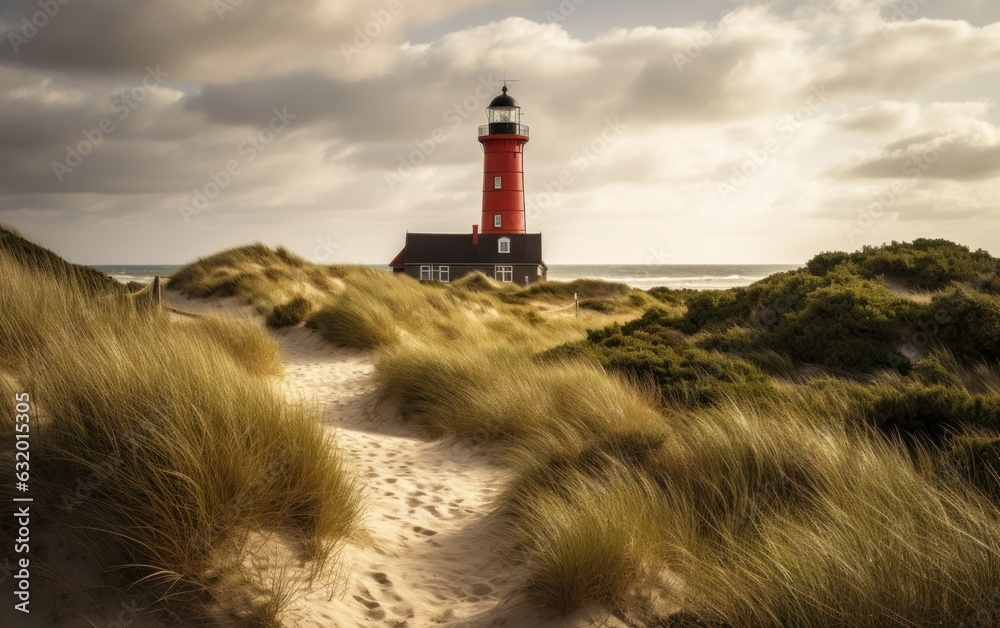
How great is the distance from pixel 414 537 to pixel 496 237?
122 ft

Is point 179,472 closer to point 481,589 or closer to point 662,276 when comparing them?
point 481,589

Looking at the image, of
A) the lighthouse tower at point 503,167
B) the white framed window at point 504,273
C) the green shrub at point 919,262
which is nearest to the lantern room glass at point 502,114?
the lighthouse tower at point 503,167

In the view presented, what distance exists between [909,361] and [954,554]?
20.6 feet

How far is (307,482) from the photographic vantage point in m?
3.92

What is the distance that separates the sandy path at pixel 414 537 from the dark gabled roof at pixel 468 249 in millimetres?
32870

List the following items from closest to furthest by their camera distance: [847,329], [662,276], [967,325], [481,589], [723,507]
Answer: [481,589]
[723,507]
[967,325]
[847,329]
[662,276]

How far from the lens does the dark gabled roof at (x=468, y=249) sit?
40.9 m

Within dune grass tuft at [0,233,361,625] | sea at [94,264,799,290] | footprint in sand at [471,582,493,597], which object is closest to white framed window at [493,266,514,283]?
sea at [94,264,799,290]

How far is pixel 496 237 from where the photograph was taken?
41219mm

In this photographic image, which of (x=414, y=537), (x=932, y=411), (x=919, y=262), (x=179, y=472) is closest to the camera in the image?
(x=179, y=472)

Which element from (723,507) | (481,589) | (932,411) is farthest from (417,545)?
(932,411)

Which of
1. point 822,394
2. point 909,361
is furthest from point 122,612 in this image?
point 909,361

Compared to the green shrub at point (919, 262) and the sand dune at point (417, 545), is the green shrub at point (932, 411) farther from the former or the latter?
the green shrub at point (919, 262)

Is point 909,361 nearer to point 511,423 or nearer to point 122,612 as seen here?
point 511,423
